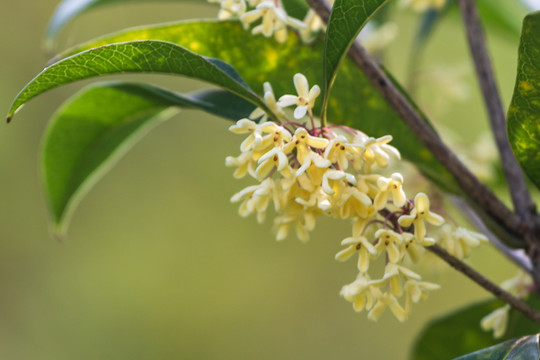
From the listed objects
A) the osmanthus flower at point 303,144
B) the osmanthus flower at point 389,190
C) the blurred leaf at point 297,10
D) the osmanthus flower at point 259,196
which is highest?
the blurred leaf at point 297,10

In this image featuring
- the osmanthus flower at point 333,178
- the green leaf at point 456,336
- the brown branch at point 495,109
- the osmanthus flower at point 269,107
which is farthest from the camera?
the green leaf at point 456,336

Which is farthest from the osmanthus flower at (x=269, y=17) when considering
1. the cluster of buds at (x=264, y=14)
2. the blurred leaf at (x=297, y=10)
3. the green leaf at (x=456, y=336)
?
the green leaf at (x=456, y=336)

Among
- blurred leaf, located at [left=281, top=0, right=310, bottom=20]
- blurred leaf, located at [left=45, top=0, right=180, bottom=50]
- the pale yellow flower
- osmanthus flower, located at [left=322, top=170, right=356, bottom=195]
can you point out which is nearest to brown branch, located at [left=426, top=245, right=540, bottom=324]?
osmanthus flower, located at [left=322, top=170, right=356, bottom=195]

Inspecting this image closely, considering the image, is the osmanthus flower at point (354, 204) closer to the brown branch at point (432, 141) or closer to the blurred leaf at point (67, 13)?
the brown branch at point (432, 141)

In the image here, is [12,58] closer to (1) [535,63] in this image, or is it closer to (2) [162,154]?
(2) [162,154]

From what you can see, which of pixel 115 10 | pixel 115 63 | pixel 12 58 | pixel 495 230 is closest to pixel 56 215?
pixel 115 63

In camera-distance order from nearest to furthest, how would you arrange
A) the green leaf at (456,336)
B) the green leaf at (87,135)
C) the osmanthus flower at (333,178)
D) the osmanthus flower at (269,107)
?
1. the osmanthus flower at (333,178)
2. the osmanthus flower at (269,107)
3. the green leaf at (87,135)
4. the green leaf at (456,336)

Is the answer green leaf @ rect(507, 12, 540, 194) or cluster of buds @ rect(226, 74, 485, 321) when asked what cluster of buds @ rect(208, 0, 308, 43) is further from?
→ green leaf @ rect(507, 12, 540, 194)
